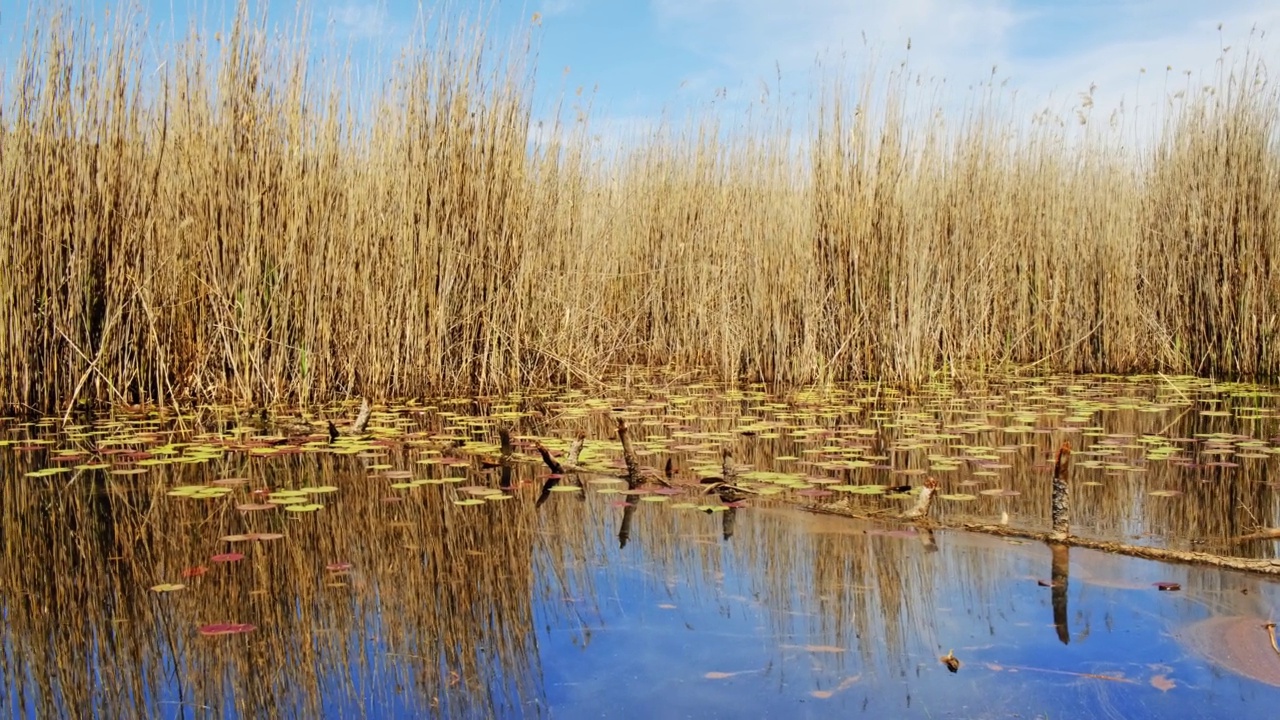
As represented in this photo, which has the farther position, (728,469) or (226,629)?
(728,469)

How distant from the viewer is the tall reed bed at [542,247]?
15.5ft

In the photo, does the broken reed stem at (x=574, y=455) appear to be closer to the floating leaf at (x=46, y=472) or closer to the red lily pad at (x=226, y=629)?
the red lily pad at (x=226, y=629)

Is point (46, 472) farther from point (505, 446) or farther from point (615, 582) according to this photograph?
point (615, 582)

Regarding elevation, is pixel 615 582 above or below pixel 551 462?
below

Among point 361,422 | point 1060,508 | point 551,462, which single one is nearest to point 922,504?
point 1060,508

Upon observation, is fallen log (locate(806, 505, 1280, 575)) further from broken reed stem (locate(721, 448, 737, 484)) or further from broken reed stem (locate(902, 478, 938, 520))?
broken reed stem (locate(721, 448, 737, 484))

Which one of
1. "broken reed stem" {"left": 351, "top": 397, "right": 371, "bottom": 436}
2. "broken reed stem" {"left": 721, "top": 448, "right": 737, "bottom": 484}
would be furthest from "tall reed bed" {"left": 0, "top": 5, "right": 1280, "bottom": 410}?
"broken reed stem" {"left": 721, "top": 448, "right": 737, "bottom": 484}

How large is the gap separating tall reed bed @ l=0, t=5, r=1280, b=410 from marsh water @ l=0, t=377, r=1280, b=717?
1030 mm

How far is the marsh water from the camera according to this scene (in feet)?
5.18

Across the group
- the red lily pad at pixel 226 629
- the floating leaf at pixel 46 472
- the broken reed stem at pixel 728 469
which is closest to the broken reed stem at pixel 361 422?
the floating leaf at pixel 46 472

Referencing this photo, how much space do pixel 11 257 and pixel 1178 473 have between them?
4.49m

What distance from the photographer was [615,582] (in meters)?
2.11

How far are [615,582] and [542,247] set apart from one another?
412 cm

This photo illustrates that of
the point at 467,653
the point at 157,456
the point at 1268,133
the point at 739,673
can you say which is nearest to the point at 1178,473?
the point at 739,673
